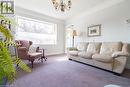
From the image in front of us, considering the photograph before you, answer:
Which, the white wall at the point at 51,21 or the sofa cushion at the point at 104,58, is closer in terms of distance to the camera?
the sofa cushion at the point at 104,58

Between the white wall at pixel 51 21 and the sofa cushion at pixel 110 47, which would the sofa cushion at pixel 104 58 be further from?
the white wall at pixel 51 21

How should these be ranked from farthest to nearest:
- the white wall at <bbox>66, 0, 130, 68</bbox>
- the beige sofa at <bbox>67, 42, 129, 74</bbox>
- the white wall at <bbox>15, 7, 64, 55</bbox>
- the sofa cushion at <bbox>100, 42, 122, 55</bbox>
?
the white wall at <bbox>15, 7, 64, 55</bbox>, the white wall at <bbox>66, 0, 130, 68</bbox>, the sofa cushion at <bbox>100, 42, 122, 55</bbox>, the beige sofa at <bbox>67, 42, 129, 74</bbox>

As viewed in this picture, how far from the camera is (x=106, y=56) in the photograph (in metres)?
2.98

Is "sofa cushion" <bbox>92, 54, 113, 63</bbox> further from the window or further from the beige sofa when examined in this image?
the window

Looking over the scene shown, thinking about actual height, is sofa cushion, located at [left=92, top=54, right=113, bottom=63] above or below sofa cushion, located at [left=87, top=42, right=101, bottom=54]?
below

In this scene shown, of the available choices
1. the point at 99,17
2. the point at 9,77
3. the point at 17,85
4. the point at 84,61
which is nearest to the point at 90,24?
the point at 99,17

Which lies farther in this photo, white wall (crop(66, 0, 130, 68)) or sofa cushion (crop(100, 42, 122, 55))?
white wall (crop(66, 0, 130, 68))

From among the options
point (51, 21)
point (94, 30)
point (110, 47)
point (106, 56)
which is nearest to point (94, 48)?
point (110, 47)

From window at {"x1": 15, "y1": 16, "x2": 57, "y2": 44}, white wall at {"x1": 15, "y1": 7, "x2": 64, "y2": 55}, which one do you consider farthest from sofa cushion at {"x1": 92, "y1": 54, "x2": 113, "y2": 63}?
window at {"x1": 15, "y1": 16, "x2": 57, "y2": 44}

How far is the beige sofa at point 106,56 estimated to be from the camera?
9.00ft

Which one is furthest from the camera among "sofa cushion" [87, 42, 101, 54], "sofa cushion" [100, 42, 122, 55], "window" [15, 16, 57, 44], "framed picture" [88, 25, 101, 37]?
"window" [15, 16, 57, 44]

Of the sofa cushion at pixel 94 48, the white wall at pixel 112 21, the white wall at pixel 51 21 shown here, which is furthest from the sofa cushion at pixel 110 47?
the white wall at pixel 51 21

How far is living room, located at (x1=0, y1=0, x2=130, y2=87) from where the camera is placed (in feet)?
7.94

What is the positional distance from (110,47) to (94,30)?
53.8 inches
